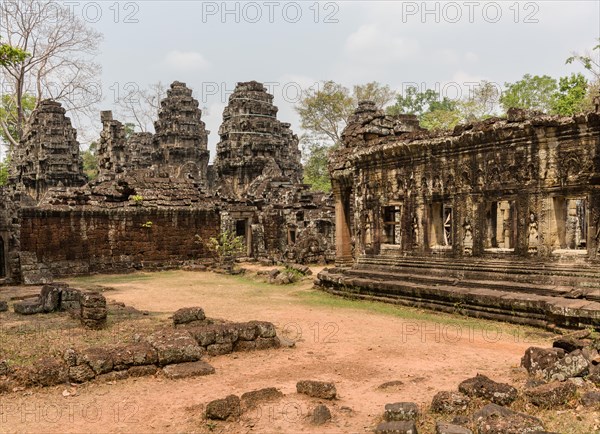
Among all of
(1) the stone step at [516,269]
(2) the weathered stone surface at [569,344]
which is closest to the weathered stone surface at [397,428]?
(2) the weathered stone surface at [569,344]

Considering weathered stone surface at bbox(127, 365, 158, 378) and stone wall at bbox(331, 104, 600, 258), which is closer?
weathered stone surface at bbox(127, 365, 158, 378)

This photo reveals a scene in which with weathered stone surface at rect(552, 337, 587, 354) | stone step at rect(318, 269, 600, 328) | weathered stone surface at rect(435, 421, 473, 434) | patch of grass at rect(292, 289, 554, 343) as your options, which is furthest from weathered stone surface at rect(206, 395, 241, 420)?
stone step at rect(318, 269, 600, 328)

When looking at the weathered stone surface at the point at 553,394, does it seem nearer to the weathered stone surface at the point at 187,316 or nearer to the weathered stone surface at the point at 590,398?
the weathered stone surface at the point at 590,398

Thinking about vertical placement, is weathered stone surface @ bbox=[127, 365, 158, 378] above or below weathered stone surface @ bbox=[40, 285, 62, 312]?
below

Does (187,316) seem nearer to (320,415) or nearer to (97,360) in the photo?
(97,360)

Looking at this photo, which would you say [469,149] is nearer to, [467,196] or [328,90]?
[467,196]

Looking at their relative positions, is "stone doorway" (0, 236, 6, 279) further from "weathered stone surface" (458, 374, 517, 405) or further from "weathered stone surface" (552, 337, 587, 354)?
"weathered stone surface" (552, 337, 587, 354)

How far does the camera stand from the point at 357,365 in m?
7.34

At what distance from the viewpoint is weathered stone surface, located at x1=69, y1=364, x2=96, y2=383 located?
645cm

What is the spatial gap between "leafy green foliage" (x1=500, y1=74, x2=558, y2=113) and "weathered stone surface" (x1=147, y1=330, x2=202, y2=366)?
35.0 m

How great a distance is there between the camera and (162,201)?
2242 cm

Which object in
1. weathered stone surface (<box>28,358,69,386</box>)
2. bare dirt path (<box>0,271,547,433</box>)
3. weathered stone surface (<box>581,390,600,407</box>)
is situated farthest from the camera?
weathered stone surface (<box>28,358,69,386</box>)

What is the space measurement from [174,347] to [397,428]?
3570 mm

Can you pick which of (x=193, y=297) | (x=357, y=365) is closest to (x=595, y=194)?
(x=357, y=365)
